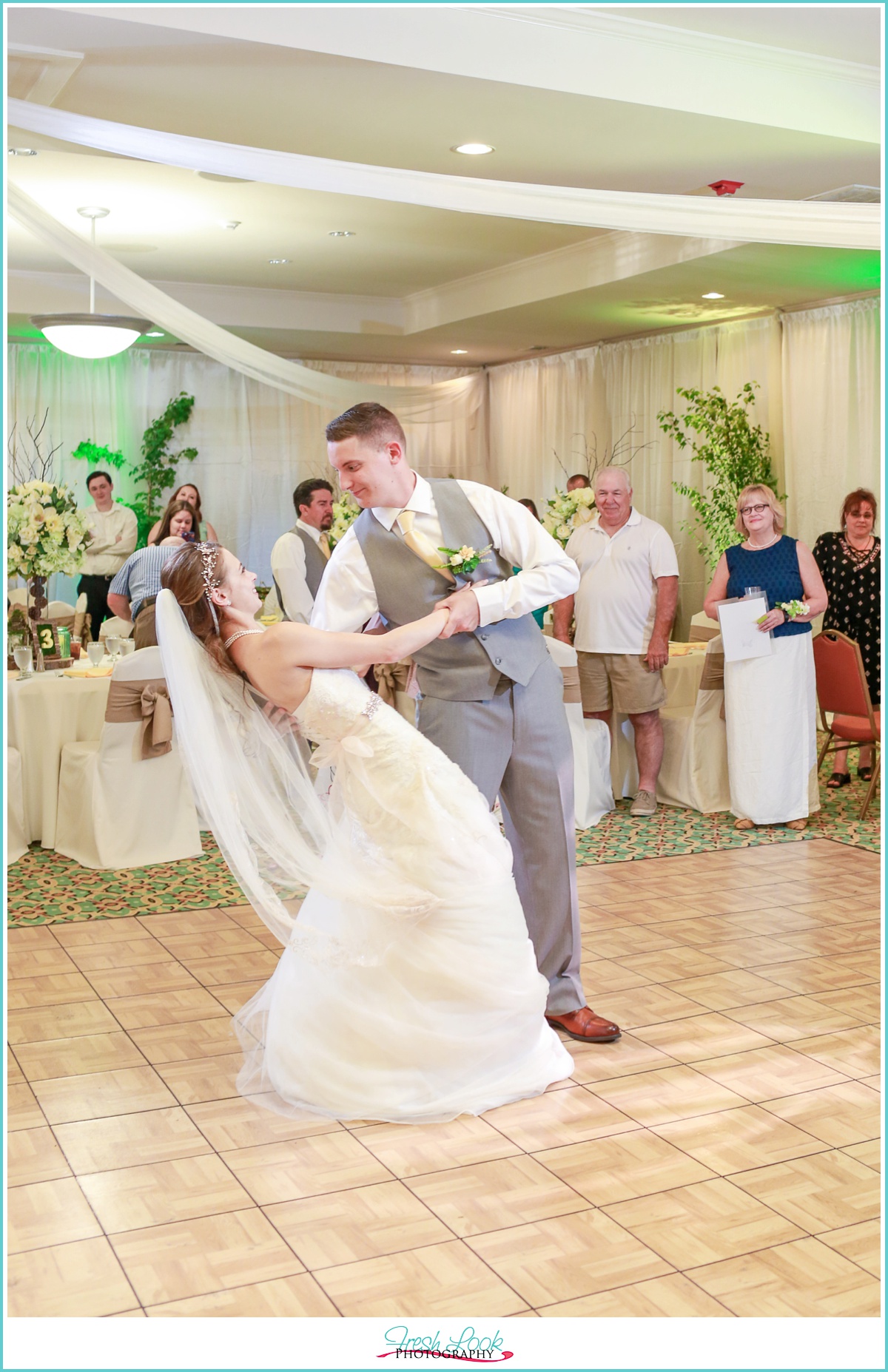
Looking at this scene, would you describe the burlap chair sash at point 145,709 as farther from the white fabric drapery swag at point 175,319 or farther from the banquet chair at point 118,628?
the banquet chair at point 118,628

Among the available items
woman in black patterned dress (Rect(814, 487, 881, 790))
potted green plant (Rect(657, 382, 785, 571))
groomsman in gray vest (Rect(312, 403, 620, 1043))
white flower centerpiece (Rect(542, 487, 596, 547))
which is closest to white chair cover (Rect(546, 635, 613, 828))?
white flower centerpiece (Rect(542, 487, 596, 547))

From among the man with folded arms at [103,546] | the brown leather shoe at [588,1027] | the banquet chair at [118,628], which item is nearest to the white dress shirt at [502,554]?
the brown leather shoe at [588,1027]

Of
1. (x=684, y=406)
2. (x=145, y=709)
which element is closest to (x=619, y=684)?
(x=145, y=709)

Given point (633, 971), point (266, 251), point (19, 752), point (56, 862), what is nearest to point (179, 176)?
point (266, 251)

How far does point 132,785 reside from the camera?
5.45m

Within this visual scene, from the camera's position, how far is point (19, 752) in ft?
18.4

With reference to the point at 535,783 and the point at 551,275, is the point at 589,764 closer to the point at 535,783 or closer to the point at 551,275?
the point at 535,783

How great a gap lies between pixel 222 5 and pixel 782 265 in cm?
453

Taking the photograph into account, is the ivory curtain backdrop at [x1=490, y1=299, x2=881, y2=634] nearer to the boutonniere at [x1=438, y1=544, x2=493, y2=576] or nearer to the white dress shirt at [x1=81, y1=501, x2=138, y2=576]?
the white dress shirt at [x1=81, y1=501, x2=138, y2=576]

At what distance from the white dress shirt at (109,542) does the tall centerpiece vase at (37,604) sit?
395cm

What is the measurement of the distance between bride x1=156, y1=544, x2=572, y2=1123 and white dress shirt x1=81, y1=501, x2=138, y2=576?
7.22m

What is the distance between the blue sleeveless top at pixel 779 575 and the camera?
5.92 metres

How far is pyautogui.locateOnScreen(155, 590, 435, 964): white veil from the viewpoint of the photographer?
3035mm

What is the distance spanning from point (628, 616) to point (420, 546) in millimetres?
3192
